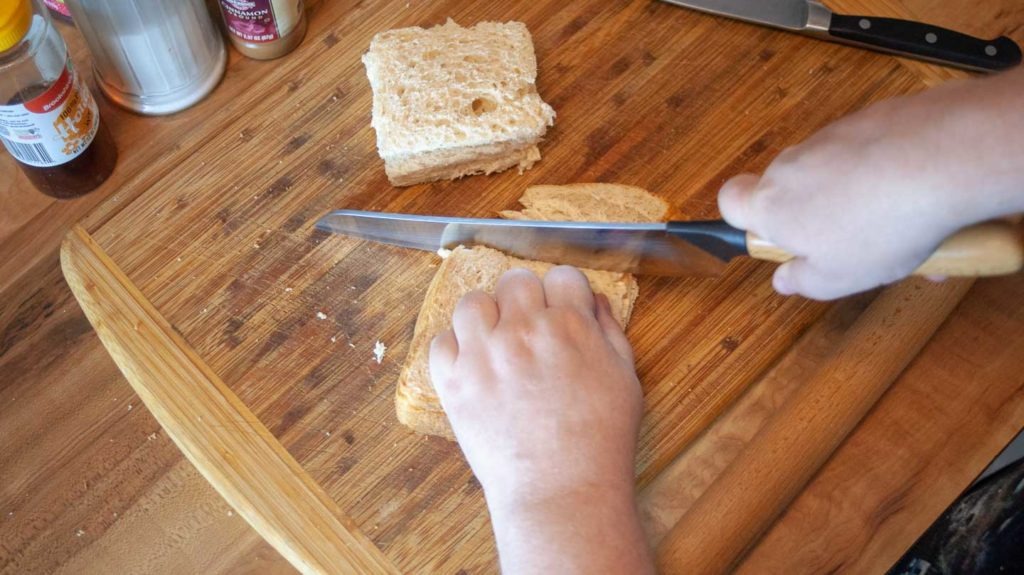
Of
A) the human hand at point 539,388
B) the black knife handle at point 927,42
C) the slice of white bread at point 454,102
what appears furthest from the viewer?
the black knife handle at point 927,42

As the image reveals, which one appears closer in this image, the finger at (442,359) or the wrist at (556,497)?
the wrist at (556,497)

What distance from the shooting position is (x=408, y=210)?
6.34 feet

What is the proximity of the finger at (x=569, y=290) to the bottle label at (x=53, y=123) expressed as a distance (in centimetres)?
99

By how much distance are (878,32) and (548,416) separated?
45.5 inches

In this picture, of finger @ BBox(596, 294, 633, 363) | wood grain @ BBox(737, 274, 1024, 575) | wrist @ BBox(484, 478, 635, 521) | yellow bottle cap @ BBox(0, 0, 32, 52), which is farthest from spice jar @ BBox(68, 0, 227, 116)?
wood grain @ BBox(737, 274, 1024, 575)

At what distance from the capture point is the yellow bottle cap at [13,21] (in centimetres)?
151

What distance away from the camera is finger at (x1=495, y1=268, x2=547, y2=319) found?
1.69 m

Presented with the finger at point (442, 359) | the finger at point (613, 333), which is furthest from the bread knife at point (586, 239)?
the finger at point (442, 359)

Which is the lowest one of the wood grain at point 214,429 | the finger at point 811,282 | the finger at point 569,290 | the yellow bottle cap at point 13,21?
the wood grain at point 214,429

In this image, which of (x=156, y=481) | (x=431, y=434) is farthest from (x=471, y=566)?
(x=156, y=481)

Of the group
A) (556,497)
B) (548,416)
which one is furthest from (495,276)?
(556,497)

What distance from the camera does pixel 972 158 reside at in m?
1.27

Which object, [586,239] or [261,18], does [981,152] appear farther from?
[261,18]

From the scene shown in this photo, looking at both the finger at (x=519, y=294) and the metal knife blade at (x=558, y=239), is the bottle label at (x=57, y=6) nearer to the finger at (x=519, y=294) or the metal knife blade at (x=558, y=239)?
the metal knife blade at (x=558, y=239)
